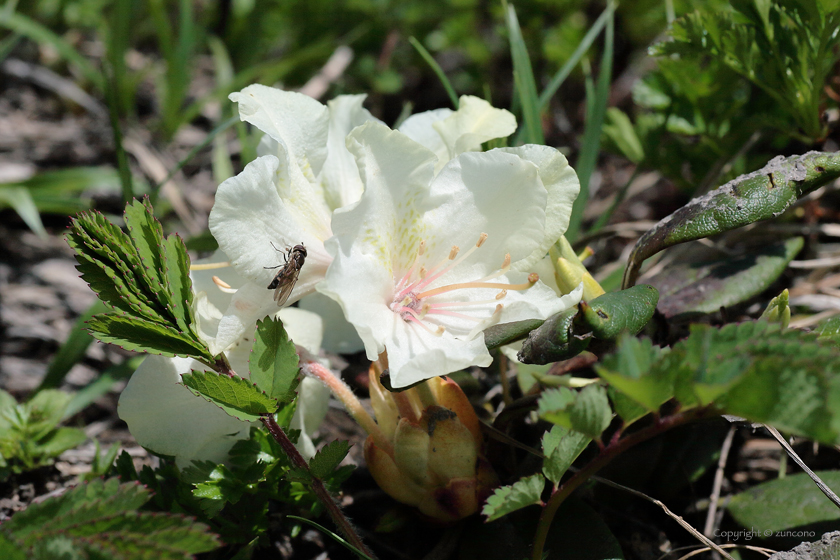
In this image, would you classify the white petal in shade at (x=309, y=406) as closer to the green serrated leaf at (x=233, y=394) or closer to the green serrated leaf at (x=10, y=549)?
the green serrated leaf at (x=233, y=394)

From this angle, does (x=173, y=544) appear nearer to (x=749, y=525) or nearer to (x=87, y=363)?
(x=749, y=525)

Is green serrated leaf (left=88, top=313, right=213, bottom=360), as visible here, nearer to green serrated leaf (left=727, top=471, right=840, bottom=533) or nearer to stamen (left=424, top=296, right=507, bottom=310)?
stamen (left=424, top=296, right=507, bottom=310)

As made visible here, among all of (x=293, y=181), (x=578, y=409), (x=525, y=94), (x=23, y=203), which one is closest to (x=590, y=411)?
(x=578, y=409)

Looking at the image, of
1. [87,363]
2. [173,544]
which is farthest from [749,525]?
[87,363]

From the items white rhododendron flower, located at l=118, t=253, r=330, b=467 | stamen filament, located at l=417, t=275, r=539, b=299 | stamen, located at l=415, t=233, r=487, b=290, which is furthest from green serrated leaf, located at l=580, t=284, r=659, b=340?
white rhododendron flower, located at l=118, t=253, r=330, b=467

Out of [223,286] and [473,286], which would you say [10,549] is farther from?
[473,286]

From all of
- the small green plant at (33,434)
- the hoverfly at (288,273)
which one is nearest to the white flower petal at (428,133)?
the hoverfly at (288,273)
